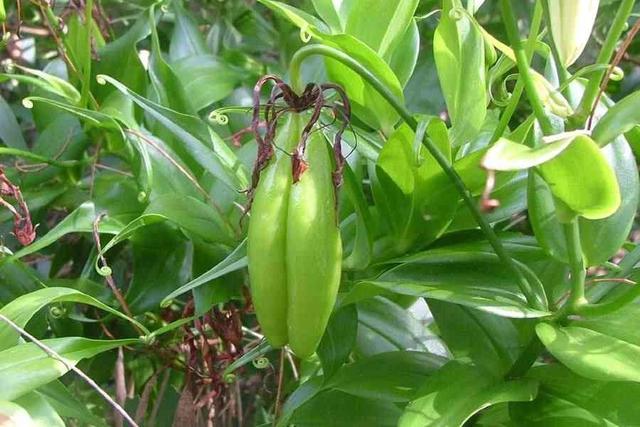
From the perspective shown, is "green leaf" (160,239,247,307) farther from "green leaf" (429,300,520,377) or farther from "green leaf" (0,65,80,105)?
"green leaf" (0,65,80,105)

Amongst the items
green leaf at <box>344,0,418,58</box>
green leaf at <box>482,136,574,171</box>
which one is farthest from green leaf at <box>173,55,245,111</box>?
green leaf at <box>482,136,574,171</box>

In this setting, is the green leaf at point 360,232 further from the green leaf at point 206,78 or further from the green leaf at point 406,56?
the green leaf at point 206,78

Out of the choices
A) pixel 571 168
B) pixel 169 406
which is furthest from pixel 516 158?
pixel 169 406

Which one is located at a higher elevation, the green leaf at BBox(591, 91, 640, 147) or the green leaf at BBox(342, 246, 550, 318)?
the green leaf at BBox(591, 91, 640, 147)

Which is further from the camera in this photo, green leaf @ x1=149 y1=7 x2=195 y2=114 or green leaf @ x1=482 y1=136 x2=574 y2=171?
green leaf @ x1=149 y1=7 x2=195 y2=114

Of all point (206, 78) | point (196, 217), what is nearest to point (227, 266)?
point (196, 217)
